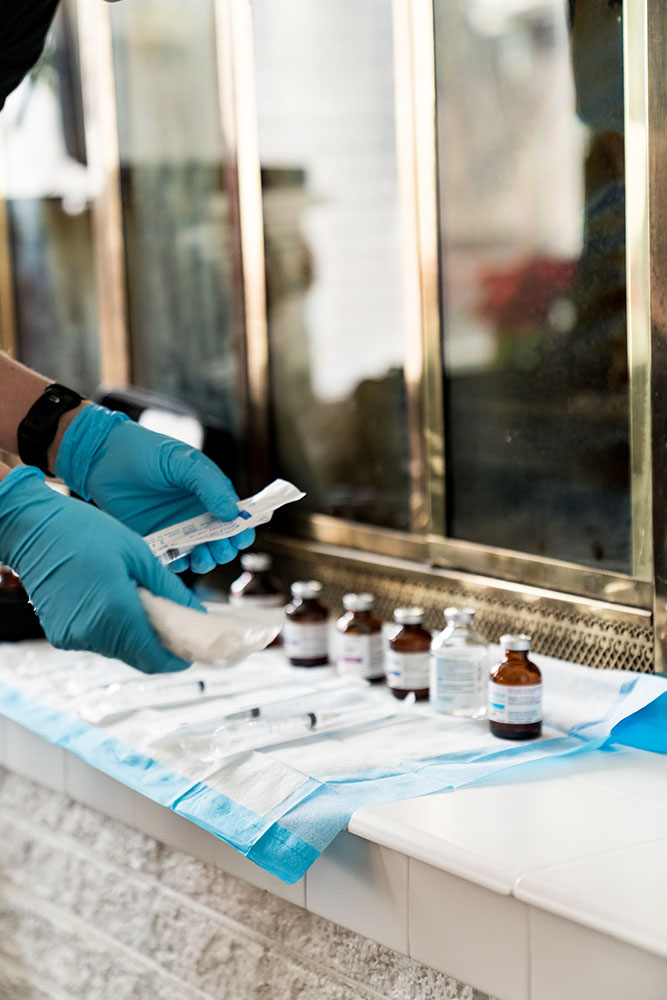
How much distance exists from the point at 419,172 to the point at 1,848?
1.37 metres

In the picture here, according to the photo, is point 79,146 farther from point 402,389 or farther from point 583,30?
point 583,30

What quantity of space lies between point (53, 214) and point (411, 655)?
168cm

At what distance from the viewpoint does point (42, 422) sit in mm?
1607

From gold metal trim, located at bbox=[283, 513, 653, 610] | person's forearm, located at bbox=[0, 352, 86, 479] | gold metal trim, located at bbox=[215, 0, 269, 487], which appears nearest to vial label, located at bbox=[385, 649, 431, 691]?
gold metal trim, located at bbox=[283, 513, 653, 610]

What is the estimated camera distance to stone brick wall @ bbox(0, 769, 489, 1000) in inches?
57.4

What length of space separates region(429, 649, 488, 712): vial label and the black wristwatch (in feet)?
2.04

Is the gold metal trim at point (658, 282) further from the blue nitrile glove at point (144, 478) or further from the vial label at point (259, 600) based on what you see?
the vial label at point (259, 600)

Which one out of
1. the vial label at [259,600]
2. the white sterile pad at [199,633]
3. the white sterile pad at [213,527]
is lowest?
the vial label at [259,600]

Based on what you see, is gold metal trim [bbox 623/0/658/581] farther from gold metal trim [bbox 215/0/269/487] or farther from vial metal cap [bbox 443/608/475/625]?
gold metal trim [bbox 215/0/269/487]

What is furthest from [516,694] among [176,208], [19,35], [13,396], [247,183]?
[176,208]

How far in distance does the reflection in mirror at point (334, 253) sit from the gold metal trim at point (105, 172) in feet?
1.67

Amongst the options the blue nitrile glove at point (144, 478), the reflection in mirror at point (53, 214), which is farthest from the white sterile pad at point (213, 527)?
the reflection in mirror at point (53, 214)

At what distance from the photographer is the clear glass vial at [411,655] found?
1.83 meters

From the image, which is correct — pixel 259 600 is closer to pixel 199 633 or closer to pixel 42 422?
pixel 42 422
